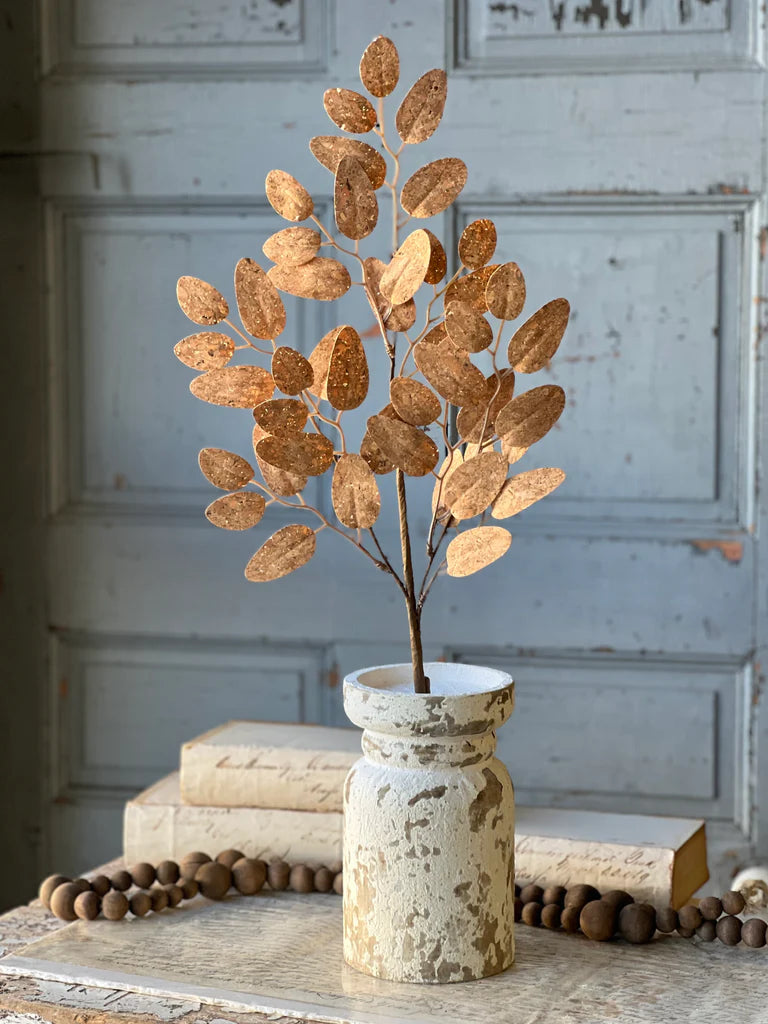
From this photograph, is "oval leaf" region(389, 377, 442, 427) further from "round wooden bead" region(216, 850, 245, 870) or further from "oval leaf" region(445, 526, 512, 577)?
"round wooden bead" region(216, 850, 245, 870)

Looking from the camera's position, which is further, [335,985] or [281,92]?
[281,92]

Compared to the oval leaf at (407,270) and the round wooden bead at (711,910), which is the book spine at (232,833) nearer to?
the round wooden bead at (711,910)

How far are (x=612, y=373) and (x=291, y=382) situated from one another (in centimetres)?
109

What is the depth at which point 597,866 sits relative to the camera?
3.15 ft

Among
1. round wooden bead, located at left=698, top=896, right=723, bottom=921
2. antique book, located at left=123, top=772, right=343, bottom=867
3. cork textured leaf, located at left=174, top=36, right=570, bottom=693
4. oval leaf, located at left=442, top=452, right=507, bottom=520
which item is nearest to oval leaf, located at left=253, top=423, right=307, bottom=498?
cork textured leaf, located at left=174, top=36, right=570, bottom=693

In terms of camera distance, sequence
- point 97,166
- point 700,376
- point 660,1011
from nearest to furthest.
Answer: point 660,1011 → point 700,376 → point 97,166

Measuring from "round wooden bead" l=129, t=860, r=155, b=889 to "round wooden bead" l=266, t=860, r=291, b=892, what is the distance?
9cm

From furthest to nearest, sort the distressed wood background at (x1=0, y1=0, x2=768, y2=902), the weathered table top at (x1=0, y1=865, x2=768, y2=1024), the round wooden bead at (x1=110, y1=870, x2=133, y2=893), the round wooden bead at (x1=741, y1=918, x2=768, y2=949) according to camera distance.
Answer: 1. the distressed wood background at (x1=0, y1=0, x2=768, y2=902)
2. the round wooden bead at (x1=110, y1=870, x2=133, y2=893)
3. the round wooden bead at (x1=741, y1=918, x2=768, y2=949)
4. the weathered table top at (x1=0, y1=865, x2=768, y2=1024)

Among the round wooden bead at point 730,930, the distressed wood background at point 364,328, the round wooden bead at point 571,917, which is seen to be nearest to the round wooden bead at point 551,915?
the round wooden bead at point 571,917

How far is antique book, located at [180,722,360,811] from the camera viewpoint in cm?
104

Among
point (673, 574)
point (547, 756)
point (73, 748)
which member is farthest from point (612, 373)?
point (73, 748)

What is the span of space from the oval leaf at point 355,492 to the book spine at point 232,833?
1.04 feet

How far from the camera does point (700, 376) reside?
183cm

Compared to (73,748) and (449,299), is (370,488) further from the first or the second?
(73,748)
